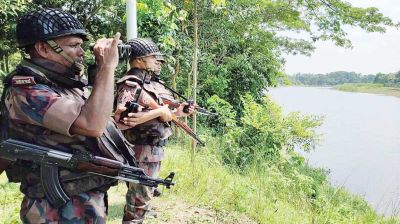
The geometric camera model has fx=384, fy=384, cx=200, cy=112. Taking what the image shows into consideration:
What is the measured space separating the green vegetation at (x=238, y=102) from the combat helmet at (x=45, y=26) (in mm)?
2189

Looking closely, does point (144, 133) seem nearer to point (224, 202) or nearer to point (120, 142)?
point (120, 142)

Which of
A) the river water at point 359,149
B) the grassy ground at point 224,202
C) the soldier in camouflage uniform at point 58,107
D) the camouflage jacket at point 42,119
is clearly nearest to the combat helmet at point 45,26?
the soldier in camouflage uniform at point 58,107

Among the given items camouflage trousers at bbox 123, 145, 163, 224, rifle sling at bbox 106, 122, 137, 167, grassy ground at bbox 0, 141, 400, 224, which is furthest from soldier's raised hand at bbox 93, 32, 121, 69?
grassy ground at bbox 0, 141, 400, 224

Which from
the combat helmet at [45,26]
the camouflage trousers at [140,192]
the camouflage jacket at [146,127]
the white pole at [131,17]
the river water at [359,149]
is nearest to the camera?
the combat helmet at [45,26]

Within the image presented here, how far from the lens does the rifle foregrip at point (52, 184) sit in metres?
1.53

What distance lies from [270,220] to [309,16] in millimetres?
8071

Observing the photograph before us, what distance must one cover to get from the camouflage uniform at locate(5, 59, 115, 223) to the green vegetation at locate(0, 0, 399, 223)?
191 cm

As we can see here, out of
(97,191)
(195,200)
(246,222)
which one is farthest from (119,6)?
(97,191)

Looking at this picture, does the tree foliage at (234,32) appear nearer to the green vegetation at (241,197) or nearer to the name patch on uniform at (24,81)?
the green vegetation at (241,197)

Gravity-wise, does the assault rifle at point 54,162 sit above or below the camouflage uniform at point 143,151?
above

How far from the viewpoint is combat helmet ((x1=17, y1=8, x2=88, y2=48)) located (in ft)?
5.15

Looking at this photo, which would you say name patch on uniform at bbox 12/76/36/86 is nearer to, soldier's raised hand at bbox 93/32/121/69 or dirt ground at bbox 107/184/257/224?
soldier's raised hand at bbox 93/32/121/69

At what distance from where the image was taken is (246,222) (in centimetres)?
383

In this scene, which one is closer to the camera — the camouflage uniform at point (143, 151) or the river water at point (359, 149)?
the camouflage uniform at point (143, 151)
